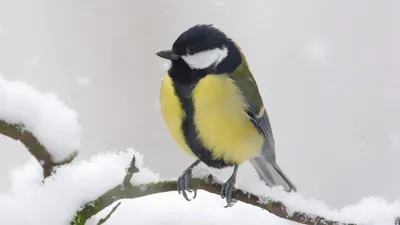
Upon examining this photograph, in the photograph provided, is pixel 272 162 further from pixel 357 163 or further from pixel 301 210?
pixel 357 163

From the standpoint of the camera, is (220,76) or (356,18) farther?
(356,18)

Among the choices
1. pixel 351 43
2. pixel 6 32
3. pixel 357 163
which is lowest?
pixel 357 163

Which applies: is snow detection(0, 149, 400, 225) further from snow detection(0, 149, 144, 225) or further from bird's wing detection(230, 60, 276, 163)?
bird's wing detection(230, 60, 276, 163)

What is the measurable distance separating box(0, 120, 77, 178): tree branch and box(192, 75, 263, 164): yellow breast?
21 centimetres

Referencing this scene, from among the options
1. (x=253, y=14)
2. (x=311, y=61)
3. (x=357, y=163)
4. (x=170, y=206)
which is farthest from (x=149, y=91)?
(x=170, y=206)

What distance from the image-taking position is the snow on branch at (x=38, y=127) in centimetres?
48

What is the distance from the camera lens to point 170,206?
0.54 metres

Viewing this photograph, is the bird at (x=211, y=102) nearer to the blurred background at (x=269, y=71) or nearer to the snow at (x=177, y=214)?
the snow at (x=177, y=214)

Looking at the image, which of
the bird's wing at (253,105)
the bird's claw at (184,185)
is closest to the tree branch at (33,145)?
the bird's claw at (184,185)

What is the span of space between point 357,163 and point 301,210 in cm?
131

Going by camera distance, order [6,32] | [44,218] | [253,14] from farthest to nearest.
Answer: [253,14]
[6,32]
[44,218]

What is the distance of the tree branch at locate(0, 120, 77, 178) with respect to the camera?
0.48 m

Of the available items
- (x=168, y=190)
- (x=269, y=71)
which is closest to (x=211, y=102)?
(x=168, y=190)

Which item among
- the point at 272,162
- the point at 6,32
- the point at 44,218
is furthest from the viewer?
the point at 6,32
